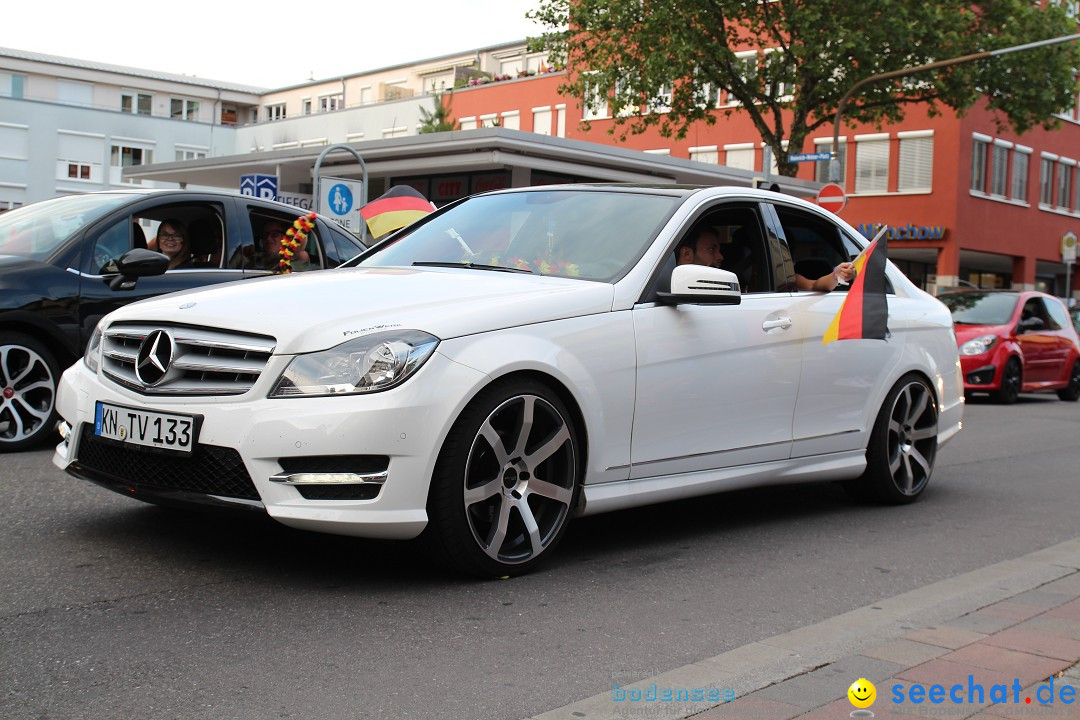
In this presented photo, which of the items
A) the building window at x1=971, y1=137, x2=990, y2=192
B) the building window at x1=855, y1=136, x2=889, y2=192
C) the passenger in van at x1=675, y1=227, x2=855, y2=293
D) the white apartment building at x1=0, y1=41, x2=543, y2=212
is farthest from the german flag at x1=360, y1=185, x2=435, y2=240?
the white apartment building at x1=0, y1=41, x2=543, y2=212

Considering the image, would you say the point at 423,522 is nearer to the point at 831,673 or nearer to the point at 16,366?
the point at 831,673

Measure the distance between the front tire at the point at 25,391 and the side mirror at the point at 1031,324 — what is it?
14.9 meters

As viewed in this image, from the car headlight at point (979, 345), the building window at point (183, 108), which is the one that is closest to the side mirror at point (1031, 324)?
the car headlight at point (979, 345)

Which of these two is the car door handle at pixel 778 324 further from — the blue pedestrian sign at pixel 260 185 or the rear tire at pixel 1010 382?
the blue pedestrian sign at pixel 260 185

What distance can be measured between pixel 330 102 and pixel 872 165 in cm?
4141

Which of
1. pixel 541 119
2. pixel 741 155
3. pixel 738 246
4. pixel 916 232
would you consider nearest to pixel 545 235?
pixel 738 246

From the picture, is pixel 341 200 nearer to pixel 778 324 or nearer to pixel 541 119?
pixel 778 324

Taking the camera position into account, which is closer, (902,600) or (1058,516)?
(902,600)

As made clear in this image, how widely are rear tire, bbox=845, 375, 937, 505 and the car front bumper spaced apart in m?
3.28

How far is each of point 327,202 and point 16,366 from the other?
9529mm

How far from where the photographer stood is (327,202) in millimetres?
17000

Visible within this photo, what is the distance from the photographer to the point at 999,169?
161 feet

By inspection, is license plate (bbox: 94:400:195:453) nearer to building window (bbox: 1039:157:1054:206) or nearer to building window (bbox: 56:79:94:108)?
building window (bbox: 1039:157:1054:206)

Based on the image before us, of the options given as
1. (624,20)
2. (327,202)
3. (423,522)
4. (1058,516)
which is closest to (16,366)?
(423,522)
